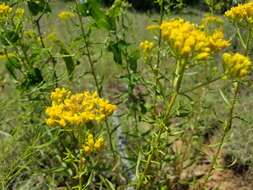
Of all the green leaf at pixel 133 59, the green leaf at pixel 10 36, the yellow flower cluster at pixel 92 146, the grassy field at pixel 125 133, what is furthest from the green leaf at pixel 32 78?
the yellow flower cluster at pixel 92 146

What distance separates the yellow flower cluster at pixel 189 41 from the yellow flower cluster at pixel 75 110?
0.33m

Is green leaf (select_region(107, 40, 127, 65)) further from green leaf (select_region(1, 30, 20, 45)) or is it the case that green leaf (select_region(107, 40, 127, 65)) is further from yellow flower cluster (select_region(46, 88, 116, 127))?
yellow flower cluster (select_region(46, 88, 116, 127))

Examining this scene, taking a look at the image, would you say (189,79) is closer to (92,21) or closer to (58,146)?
(58,146)

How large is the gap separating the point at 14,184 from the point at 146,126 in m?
1.23

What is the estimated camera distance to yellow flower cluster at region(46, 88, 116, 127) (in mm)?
1737

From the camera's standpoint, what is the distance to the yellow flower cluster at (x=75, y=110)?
1737 millimetres

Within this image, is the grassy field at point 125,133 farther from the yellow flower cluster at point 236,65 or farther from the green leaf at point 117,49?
the yellow flower cluster at point 236,65

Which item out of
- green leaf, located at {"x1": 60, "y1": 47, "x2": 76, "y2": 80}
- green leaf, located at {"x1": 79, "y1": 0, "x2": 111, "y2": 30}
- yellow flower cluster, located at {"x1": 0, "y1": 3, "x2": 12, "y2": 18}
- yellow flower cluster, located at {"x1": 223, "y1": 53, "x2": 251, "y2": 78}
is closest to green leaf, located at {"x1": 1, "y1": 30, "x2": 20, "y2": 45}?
yellow flower cluster, located at {"x1": 0, "y1": 3, "x2": 12, "y2": 18}

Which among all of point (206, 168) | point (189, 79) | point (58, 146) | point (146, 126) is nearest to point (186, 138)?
point (206, 168)

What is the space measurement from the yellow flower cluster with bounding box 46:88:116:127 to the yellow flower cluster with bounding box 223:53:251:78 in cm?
40

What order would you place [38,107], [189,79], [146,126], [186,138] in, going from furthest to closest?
[189,79]
[146,126]
[186,138]
[38,107]

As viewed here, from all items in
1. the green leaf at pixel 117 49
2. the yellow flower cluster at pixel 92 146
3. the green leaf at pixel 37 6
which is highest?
the green leaf at pixel 37 6

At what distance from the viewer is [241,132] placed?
4.02 metres

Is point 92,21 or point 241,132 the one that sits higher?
point 92,21
